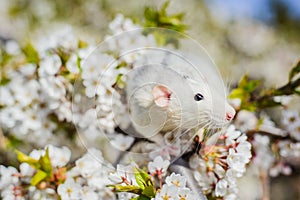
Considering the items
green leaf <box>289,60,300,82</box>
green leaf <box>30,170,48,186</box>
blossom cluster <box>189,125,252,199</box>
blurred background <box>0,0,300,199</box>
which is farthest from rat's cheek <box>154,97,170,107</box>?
blurred background <box>0,0,300,199</box>

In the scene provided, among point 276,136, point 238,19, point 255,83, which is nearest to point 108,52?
point 255,83

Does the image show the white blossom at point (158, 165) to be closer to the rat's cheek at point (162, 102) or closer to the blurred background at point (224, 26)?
the rat's cheek at point (162, 102)

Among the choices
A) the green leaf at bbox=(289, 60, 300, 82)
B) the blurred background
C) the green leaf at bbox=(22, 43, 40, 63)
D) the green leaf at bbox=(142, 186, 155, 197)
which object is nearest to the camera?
the green leaf at bbox=(142, 186, 155, 197)

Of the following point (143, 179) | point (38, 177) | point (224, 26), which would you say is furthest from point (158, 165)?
point (224, 26)

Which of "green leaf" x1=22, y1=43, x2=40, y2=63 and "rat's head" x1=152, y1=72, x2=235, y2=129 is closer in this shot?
"rat's head" x1=152, y1=72, x2=235, y2=129

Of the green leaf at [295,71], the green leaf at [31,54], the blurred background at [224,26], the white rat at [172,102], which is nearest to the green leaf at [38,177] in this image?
the white rat at [172,102]

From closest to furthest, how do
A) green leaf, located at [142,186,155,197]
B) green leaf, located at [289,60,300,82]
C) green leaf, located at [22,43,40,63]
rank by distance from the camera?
green leaf, located at [142,186,155,197]
green leaf, located at [289,60,300,82]
green leaf, located at [22,43,40,63]

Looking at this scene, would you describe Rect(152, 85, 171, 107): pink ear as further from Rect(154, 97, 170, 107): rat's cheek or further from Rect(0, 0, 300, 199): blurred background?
Rect(0, 0, 300, 199): blurred background
